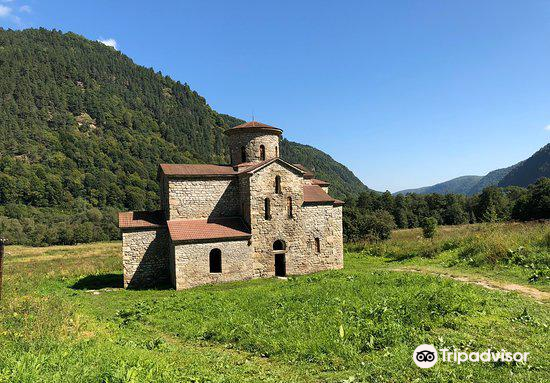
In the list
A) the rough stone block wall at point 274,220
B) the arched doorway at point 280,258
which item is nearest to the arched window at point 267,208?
the rough stone block wall at point 274,220

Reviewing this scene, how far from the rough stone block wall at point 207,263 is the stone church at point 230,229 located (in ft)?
0.18

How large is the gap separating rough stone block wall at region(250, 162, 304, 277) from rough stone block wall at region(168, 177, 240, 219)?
2244mm

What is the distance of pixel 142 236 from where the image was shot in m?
20.9

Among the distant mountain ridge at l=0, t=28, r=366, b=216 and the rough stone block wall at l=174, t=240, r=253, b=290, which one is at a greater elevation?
the distant mountain ridge at l=0, t=28, r=366, b=216

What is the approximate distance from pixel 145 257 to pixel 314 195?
11.7 meters

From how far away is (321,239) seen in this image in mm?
23156

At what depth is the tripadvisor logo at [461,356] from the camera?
21.5 ft

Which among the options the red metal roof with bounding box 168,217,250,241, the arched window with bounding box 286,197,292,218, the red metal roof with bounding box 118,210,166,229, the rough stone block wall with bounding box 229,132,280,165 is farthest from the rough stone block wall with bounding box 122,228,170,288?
the arched window with bounding box 286,197,292,218

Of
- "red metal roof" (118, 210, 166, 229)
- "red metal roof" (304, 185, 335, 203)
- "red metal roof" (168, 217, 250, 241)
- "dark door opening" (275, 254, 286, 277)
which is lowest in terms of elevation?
"dark door opening" (275, 254, 286, 277)

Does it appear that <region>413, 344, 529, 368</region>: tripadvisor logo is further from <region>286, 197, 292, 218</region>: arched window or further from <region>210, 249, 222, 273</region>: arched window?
<region>286, 197, 292, 218</region>: arched window

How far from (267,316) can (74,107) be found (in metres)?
127

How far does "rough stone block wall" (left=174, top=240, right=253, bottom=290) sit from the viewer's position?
19.0 metres

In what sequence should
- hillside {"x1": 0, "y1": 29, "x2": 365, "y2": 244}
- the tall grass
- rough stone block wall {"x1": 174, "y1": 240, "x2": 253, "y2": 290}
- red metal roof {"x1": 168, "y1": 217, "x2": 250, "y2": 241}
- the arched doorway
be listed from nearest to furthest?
1. the tall grass
2. rough stone block wall {"x1": 174, "y1": 240, "x2": 253, "y2": 290}
3. red metal roof {"x1": 168, "y1": 217, "x2": 250, "y2": 241}
4. the arched doorway
5. hillside {"x1": 0, "y1": 29, "x2": 365, "y2": 244}

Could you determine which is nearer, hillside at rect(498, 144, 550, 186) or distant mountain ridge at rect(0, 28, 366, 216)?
distant mountain ridge at rect(0, 28, 366, 216)
